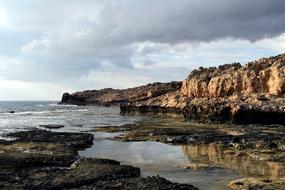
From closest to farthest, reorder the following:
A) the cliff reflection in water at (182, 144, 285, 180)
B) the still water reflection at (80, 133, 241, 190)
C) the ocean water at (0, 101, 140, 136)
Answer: the still water reflection at (80, 133, 241, 190)
the cliff reflection in water at (182, 144, 285, 180)
the ocean water at (0, 101, 140, 136)

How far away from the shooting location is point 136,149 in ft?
123

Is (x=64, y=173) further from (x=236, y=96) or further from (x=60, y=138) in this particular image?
(x=236, y=96)

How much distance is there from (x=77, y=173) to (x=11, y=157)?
25.4ft

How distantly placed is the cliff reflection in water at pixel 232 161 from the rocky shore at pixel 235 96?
981 inches

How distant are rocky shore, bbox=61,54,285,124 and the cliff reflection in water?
24919 mm

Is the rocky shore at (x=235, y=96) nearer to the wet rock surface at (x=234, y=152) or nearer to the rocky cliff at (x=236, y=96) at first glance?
the rocky cliff at (x=236, y=96)

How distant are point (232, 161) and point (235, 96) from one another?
50615 mm

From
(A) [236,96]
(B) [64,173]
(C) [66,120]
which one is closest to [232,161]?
(B) [64,173]

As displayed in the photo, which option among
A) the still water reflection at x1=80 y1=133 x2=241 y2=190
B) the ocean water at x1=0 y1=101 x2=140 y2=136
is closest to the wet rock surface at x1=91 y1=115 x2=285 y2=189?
the still water reflection at x1=80 y1=133 x2=241 y2=190

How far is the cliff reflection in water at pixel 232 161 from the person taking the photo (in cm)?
2634

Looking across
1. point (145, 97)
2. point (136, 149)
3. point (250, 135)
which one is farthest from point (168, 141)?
point (145, 97)

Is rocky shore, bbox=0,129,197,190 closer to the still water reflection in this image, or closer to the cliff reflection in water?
the still water reflection

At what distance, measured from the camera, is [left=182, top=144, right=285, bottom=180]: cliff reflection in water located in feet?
86.4

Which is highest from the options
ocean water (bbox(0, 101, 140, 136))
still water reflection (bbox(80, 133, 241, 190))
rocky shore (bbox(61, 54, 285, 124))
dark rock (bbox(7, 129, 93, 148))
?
rocky shore (bbox(61, 54, 285, 124))
